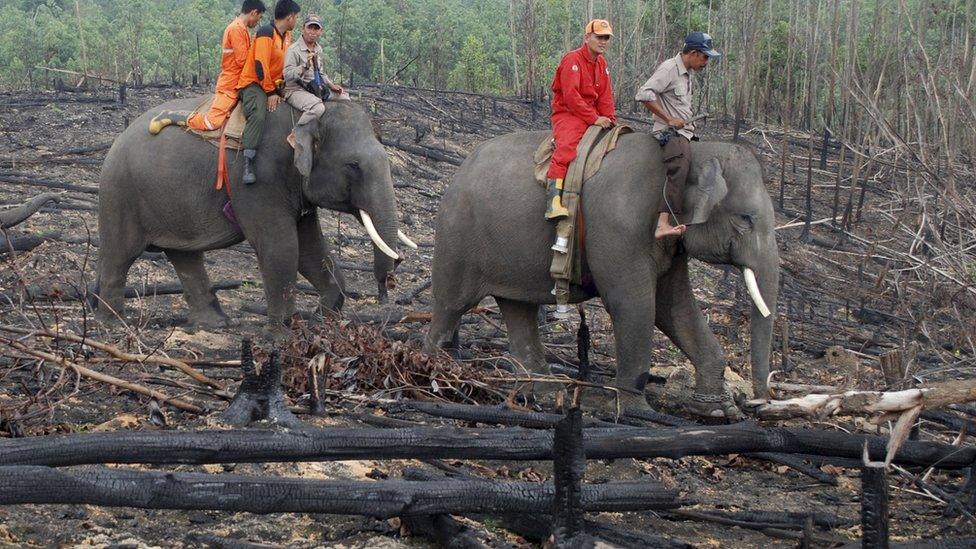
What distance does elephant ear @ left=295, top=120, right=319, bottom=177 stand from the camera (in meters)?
9.52

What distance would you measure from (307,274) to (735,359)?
135 inches

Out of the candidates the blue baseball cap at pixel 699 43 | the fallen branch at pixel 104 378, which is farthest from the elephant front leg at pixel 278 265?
the blue baseball cap at pixel 699 43

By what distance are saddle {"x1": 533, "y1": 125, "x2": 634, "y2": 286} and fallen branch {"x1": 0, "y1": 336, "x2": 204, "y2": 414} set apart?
2802mm

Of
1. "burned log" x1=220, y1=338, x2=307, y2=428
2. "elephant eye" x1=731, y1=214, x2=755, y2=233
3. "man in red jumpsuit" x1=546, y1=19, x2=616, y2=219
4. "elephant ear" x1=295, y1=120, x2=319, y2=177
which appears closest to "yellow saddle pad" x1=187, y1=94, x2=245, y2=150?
"elephant ear" x1=295, y1=120, x2=319, y2=177

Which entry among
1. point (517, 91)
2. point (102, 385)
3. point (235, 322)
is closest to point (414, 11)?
point (517, 91)

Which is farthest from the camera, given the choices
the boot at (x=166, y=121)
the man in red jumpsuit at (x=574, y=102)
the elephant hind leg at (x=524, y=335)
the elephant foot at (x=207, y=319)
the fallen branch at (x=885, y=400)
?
the boot at (x=166, y=121)

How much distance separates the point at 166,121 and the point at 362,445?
556 centimetres

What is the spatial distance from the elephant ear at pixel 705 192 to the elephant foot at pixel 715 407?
1.18 metres

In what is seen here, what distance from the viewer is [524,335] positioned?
8969mm

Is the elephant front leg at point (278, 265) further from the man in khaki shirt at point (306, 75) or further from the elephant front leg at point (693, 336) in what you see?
the elephant front leg at point (693, 336)

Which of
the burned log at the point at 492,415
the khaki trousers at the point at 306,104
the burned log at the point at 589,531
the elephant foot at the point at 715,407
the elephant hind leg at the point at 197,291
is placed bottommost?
the elephant foot at the point at 715,407

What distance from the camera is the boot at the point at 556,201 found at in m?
8.41

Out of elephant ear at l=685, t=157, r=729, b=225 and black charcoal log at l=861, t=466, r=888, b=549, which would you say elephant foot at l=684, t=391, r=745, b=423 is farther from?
black charcoal log at l=861, t=466, r=888, b=549

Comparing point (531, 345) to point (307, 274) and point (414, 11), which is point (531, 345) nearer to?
point (307, 274)
